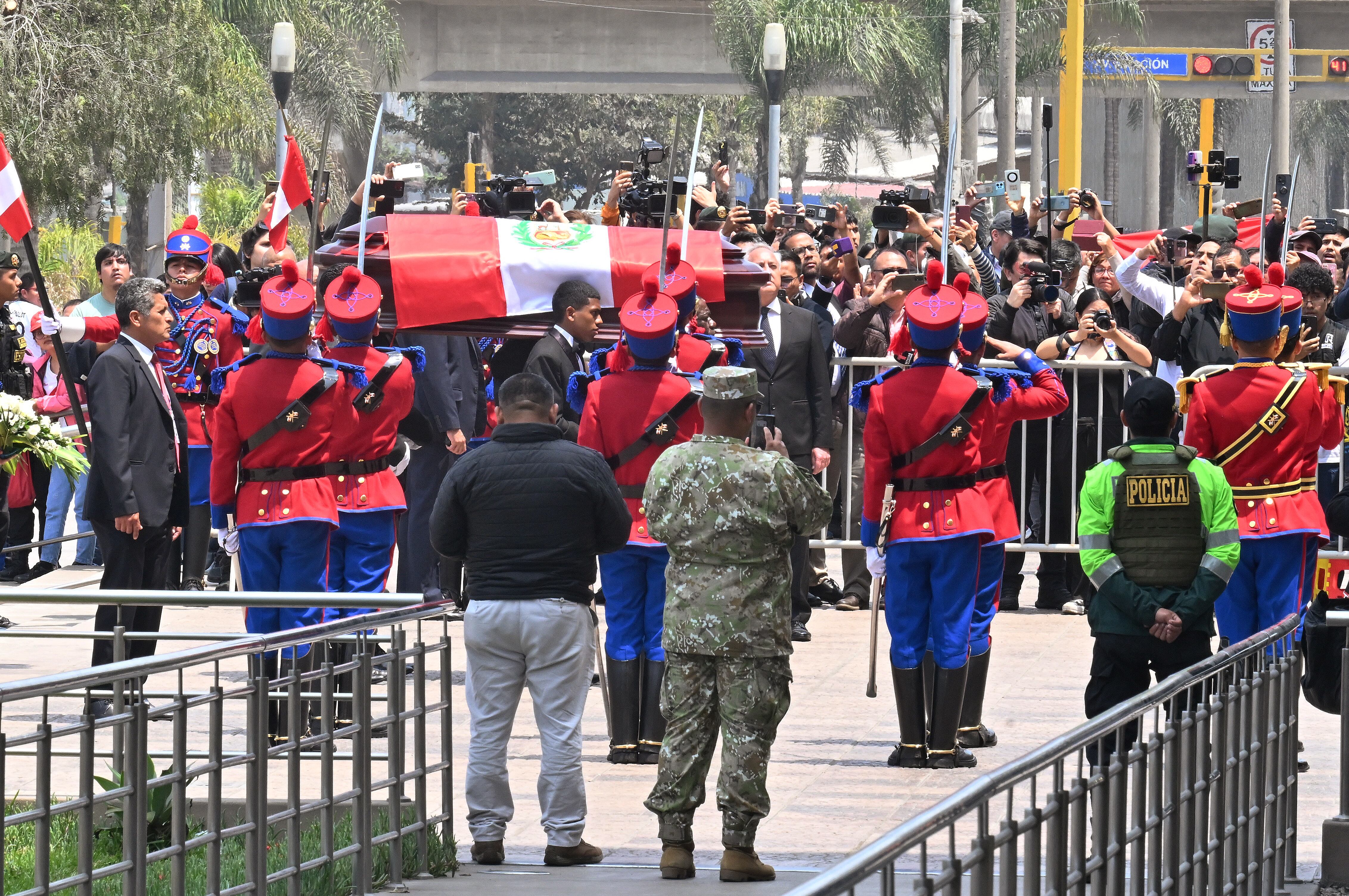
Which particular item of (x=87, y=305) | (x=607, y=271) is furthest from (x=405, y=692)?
(x=87, y=305)

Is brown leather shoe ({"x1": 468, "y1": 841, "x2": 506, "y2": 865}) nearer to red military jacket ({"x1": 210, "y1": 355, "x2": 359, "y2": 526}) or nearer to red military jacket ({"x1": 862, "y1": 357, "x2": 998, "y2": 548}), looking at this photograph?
red military jacket ({"x1": 862, "y1": 357, "x2": 998, "y2": 548})

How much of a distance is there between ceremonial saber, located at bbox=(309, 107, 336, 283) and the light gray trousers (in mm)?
2907

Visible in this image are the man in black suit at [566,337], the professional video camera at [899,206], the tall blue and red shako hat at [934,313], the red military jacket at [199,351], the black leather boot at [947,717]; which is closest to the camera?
the tall blue and red shako hat at [934,313]

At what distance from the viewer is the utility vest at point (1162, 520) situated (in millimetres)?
6789

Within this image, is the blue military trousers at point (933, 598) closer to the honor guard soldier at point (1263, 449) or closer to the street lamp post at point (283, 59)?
the honor guard soldier at point (1263, 449)

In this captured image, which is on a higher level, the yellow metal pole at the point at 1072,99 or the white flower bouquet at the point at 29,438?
the yellow metal pole at the point at 1072,99

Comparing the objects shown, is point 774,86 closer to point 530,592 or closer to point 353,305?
point 353,305

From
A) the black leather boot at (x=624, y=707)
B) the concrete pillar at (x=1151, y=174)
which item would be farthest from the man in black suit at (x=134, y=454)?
the concrete pillar at (x=1151, y=174)

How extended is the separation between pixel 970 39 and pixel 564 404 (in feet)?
110

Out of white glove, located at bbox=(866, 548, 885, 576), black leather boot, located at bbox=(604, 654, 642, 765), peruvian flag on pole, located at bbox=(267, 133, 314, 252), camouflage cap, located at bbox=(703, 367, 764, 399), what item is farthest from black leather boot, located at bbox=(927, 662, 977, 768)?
peruvian flag on pole, located at bbox=(267, 133, 314, 252)

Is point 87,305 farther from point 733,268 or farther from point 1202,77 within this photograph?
point 1202,77

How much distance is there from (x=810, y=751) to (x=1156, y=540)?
216 cm

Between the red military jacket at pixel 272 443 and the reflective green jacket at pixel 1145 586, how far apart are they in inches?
130

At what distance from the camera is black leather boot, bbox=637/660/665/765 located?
8.12 metres
